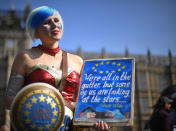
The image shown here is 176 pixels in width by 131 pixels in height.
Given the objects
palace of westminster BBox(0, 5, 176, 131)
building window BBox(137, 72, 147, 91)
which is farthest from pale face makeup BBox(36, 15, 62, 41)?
building window BBox(137, 72, 147, 91)

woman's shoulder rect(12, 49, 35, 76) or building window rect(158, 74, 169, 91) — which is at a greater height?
building window rect(158, 74, 169, 91)

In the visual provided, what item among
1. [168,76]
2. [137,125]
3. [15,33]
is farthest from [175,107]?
[15,33]

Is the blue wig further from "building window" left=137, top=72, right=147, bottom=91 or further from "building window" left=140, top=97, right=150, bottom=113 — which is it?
"building window" left=137, top=72, right=147, bottom=91

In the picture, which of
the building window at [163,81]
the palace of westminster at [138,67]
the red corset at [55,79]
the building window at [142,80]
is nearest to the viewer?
the red corset at [55,79]

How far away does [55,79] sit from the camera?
6.98 feet

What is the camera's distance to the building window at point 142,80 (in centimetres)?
3522

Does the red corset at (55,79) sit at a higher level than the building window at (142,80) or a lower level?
lower

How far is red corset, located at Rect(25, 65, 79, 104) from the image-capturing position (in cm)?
209

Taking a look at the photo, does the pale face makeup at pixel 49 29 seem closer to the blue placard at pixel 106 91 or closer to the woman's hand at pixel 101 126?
the blue placard at pixel 106 91

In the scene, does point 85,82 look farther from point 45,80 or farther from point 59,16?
point 59,16

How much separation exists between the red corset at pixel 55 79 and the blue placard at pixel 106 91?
0.11 metres

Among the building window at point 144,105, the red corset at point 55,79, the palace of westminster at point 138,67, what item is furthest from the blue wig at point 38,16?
the building window at point 144,105

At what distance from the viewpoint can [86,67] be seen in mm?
2268

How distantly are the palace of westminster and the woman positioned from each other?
89.9 ft
